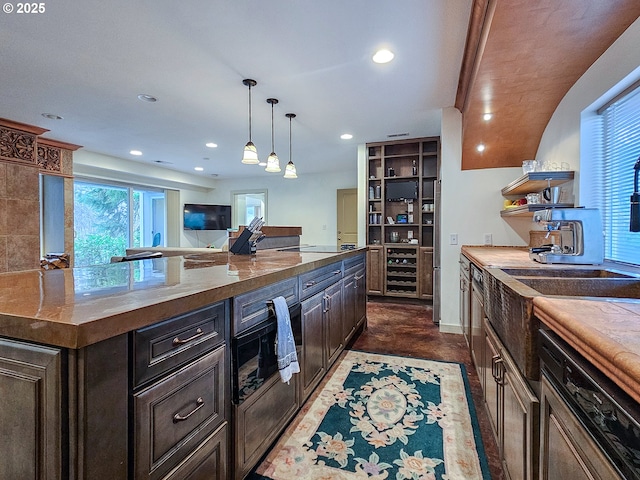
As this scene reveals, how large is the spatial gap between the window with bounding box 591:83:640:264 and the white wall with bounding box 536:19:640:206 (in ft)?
0.22

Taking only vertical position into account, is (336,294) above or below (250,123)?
below

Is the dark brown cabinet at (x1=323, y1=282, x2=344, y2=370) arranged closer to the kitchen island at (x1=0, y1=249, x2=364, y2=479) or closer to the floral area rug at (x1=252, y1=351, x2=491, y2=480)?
the floral area rug at (x1=252, y1=351, x2=491, y2=480)

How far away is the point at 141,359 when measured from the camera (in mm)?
849

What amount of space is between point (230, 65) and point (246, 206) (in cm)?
623

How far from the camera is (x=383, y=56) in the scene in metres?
2.38

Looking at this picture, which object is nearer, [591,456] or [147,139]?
[591,456]

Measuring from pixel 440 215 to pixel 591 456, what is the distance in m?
3.21

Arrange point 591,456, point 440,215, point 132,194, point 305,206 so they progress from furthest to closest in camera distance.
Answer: point 305,206 → point 132,194 → point 440,215 → point 591,456

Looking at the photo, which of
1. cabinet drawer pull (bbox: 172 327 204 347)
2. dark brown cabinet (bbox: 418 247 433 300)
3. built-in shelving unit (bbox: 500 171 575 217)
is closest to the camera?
cabinet drawer pull (bbox: 172 327 204 347)

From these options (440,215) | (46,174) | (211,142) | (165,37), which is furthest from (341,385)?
(46,174)

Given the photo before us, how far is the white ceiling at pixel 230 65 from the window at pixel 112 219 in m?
2.17

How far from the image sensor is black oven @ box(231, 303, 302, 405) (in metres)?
1.23

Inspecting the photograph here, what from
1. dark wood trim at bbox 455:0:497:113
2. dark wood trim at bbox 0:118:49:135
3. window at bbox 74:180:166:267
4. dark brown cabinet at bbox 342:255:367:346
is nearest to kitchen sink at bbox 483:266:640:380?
dark brown cabinet at bbox 342:255:367:346

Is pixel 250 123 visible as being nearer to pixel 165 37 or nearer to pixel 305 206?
pixel 165 37
